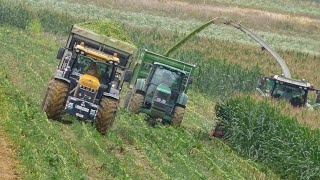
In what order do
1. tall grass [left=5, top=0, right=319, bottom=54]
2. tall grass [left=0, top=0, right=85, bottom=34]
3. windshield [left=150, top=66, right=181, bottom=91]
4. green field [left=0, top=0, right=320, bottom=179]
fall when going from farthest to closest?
tall grass [left=5, top=0, right=319, bottom=54]
tall grass [left=0, top=0, right=85, bottom=34]
windshield [left=150, top=66, right=181, bottom=91]
green field [left=0, top=0, right=320, bottom=179]

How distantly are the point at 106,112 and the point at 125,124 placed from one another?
285 centimetres

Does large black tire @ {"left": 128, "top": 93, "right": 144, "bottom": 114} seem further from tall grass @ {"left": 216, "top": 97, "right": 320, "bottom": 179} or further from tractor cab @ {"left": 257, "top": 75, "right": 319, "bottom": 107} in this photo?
tractor cab @ {"left": 257, "top": 75, "right": 319, "bottom": 107}

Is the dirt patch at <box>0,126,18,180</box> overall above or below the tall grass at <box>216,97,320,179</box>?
below

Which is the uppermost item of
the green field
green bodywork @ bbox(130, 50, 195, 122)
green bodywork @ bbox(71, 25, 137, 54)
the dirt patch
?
green bodywork @ bbox(71, 25, 137, 54)

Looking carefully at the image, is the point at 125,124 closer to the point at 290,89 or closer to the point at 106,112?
the point at 106,112

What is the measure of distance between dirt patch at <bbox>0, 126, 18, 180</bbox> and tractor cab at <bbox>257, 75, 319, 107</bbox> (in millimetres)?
14328

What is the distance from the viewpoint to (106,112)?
18.0m

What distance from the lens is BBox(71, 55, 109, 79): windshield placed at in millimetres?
Answer: 19078

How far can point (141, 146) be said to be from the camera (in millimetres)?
18250

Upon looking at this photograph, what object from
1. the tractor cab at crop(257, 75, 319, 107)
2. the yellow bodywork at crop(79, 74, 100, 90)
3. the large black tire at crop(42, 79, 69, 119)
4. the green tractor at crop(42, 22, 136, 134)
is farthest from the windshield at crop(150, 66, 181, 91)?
the tractor cab at crop(257, 75, 319, 107)

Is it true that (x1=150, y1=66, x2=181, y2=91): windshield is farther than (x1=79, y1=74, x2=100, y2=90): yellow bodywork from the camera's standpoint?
Yes

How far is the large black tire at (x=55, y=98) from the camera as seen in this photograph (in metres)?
17.9

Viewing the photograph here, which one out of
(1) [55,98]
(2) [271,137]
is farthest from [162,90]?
(1) [55,98]

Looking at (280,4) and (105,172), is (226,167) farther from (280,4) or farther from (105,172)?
(280,4)
